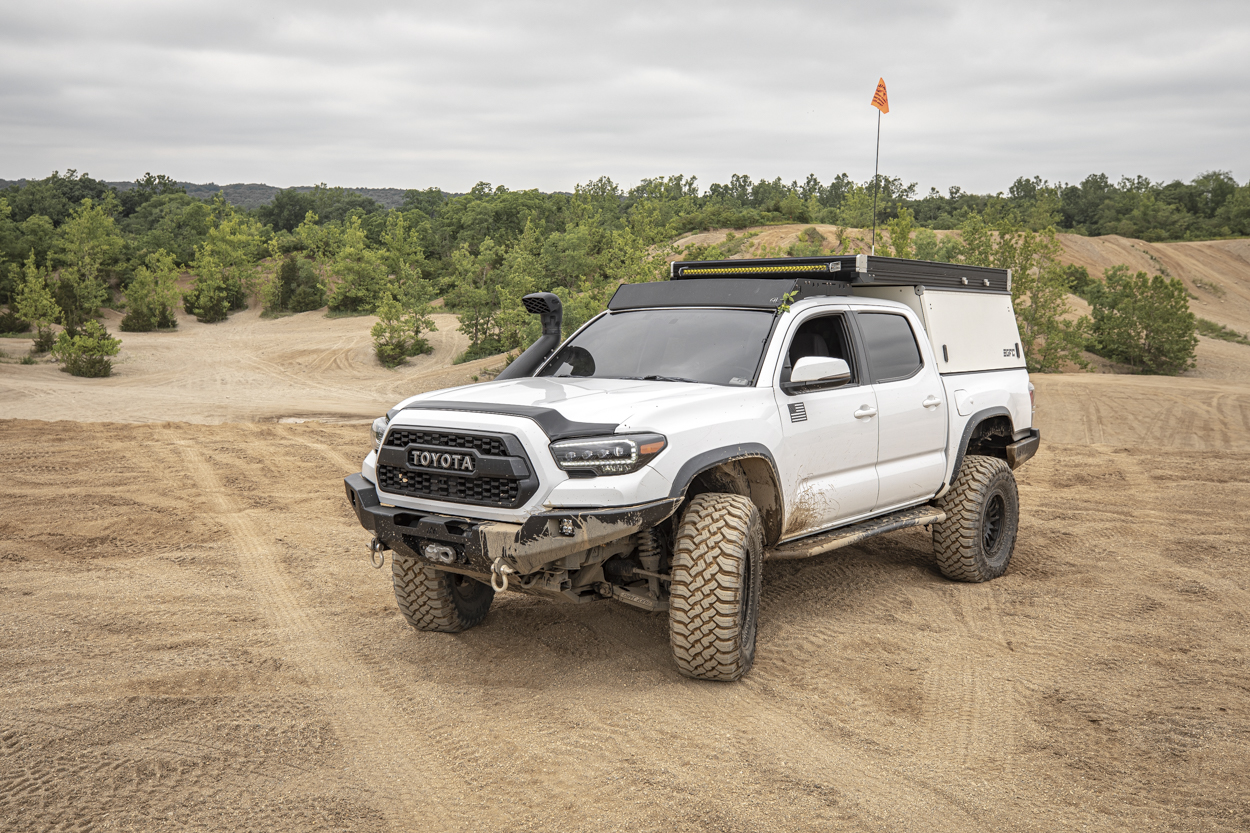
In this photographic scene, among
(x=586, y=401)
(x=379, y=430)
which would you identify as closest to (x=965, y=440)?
(x=586, y=401)

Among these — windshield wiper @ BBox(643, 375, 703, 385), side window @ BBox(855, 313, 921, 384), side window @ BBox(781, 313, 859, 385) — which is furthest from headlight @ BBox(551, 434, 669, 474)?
side window @ BBox(855, 313, 921, 384)

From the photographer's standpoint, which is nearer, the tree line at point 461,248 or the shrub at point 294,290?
the tree line at point 461,248

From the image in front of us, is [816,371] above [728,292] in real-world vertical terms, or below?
below

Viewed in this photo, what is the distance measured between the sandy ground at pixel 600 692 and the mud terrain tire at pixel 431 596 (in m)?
0.14

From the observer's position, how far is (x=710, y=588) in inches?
179

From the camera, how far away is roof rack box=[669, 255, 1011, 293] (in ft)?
19.9

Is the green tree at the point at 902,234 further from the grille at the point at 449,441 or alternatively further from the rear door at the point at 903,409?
the grille at the point at 449,441

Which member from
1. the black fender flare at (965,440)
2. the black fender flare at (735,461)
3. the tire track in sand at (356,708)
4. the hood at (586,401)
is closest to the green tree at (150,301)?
the tire track in sand at (356,708)

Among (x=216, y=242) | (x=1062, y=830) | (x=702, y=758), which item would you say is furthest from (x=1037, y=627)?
(x=216, y=242)

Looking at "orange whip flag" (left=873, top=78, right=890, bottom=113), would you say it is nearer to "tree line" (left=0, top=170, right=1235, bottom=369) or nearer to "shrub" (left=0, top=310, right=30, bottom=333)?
"tree line" (left=0, top=170, right=1235, bottom=369)

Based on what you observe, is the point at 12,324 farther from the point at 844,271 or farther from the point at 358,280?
the point at 844,271

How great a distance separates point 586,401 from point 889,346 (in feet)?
8.56

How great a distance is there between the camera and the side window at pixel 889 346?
19.8 ft

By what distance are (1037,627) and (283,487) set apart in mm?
7960
